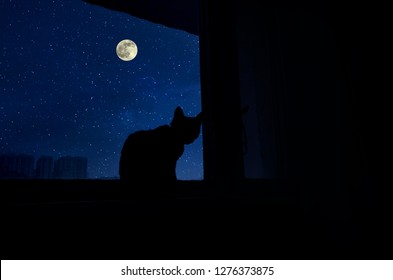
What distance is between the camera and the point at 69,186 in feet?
2.86

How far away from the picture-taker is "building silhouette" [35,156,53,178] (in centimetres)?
88

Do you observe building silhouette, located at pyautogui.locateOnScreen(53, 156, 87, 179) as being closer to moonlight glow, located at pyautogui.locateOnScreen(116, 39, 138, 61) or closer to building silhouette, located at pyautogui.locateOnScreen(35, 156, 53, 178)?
building silhouette, located at pyautogui.locateOnScreen(35, 156, 53, 178)

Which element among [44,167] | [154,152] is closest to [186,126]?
[154,152]

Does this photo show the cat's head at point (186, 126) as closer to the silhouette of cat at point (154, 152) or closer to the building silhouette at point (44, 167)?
the silhouette of cat at point (154, 152)

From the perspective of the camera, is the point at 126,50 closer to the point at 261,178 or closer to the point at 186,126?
the point at 186,126

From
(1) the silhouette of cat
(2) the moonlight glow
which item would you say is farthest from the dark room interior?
(2) the moonlight glow

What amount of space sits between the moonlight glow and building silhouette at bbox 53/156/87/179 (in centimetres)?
93

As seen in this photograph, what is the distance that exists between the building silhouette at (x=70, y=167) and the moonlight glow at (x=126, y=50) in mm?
927

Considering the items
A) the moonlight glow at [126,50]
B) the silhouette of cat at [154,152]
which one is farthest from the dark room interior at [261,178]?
the moonlight glow at [126,50]

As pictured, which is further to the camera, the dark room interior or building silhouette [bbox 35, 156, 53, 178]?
building silhouette [bbox 35, 156, 53, 178]

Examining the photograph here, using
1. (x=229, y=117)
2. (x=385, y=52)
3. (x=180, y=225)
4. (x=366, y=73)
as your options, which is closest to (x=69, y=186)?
(x=180, y=225)

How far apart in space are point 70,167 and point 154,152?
31cm
